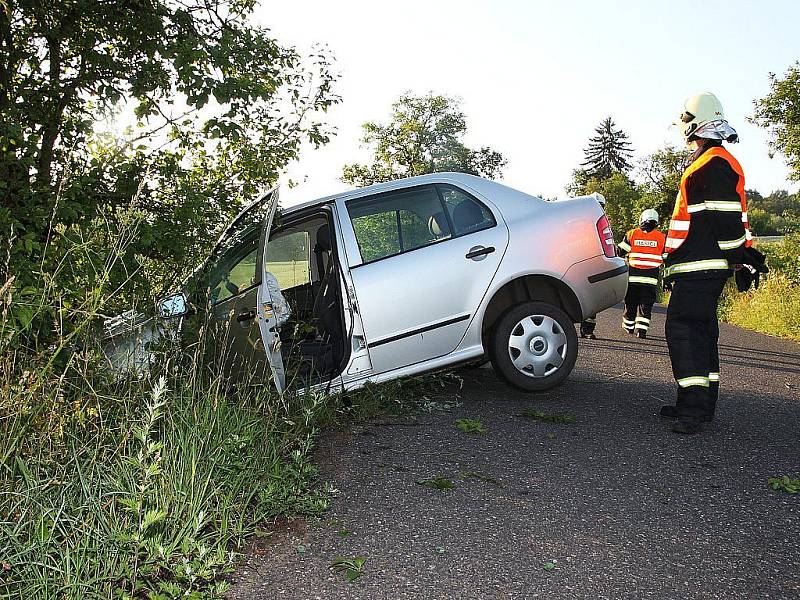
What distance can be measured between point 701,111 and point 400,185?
246 centimetres

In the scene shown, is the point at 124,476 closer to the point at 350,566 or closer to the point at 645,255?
the point at 350,566

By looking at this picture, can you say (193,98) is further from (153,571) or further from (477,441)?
(153,571)

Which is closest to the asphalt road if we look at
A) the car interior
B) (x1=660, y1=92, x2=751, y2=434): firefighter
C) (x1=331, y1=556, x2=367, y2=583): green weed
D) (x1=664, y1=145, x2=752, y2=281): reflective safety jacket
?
(x1=331, y1=556, x2=367, y2=583): green weed

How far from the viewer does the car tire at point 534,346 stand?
7.00 m

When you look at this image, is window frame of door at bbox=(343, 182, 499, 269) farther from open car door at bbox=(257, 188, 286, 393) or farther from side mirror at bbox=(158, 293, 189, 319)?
side mirror at bbox=(158, 293, 189, 319)

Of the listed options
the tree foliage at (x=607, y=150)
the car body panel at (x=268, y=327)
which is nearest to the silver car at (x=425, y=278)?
the car body panel at (x=268, y=327)

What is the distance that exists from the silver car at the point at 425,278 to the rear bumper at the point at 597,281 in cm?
1

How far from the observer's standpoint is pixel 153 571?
3.48m

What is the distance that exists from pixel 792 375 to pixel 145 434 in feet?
26.0

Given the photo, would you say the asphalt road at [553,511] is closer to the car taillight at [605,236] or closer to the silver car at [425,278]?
the silver car at [425,278]

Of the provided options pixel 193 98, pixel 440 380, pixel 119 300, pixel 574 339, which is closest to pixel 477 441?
pixel 574 339

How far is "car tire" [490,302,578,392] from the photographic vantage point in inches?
276

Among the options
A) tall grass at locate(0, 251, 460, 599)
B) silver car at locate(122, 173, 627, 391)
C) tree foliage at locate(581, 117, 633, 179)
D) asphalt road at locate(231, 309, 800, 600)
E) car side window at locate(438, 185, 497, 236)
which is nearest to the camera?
tall grass at locate(0, 251, 460, 599)

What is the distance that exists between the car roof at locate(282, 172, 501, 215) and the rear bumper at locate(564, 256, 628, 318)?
1041mm
